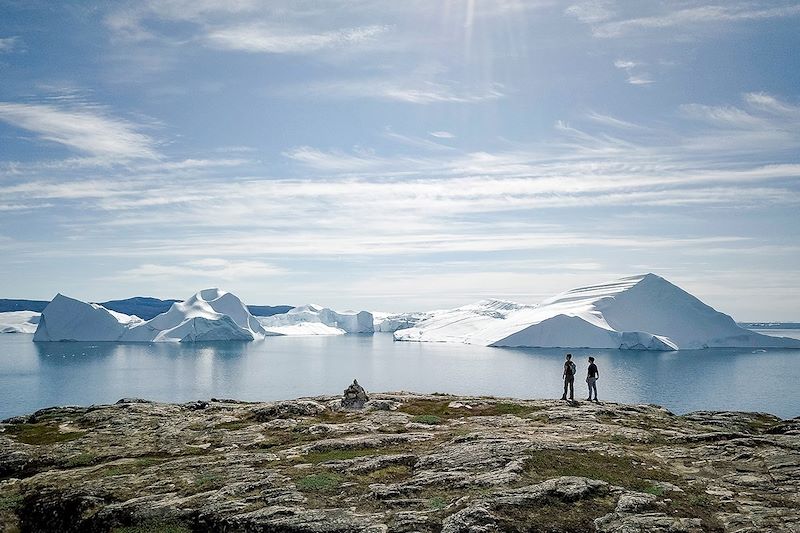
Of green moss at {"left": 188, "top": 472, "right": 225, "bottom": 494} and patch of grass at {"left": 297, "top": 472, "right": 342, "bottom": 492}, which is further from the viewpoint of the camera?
green moss at {"left": 188, "top": 472, "right": 225, "bottom": 494}

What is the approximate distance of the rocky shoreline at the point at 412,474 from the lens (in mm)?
15492

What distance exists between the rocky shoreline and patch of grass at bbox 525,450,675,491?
0.31ft

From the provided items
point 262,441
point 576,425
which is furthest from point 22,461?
point 576,425

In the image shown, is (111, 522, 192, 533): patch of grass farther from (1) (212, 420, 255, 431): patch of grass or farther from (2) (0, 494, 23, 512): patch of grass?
(1) (212, 420, 255, 431): patch of grass

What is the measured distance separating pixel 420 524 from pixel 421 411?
17.7m

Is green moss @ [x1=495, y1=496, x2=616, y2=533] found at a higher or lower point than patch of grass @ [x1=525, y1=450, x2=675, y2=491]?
lower

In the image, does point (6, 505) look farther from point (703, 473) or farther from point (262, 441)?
point (703, 473)

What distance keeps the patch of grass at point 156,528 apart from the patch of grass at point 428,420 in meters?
14.3

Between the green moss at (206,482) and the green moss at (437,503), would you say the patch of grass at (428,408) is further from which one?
the green moss at (437,503)

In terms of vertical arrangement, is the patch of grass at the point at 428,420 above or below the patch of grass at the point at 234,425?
above

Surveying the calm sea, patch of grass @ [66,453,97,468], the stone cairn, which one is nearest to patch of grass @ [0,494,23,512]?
patch of grass @ [66,453,97,468]

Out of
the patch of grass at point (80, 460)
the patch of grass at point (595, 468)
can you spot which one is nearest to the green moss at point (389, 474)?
the patch of grass at point (595, 468)

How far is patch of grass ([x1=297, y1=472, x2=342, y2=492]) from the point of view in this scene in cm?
1812

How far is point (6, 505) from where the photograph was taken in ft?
65.1
